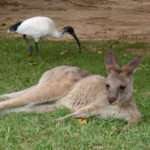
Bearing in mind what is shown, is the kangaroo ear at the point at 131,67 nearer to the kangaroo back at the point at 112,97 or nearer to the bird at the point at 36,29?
the kangaroo back at the point at 112,97

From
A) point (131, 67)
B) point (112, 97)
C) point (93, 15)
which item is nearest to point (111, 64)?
point (131, 67)

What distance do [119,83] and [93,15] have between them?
9775 millimetres

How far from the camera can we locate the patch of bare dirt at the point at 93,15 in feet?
44.6

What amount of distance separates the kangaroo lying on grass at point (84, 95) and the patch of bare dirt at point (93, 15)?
5.88m

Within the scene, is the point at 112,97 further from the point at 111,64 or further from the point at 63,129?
the point at 63,129

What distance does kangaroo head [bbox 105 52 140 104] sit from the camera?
20.9 feet

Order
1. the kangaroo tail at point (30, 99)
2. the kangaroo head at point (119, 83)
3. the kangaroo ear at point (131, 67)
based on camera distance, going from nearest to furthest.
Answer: the kangaroo head at point (119, 83) < the kangaroo ear at point (131, 67) < the kangaroo tail at point (30, 99)

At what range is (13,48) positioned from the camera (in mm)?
11492

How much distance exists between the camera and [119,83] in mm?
6387

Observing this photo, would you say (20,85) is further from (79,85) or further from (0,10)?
(0,10)

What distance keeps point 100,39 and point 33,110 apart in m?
5.98

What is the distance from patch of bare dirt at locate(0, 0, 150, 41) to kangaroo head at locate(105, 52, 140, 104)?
6.31 meters

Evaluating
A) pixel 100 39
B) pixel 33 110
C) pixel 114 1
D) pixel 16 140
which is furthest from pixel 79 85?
pixel 114 1

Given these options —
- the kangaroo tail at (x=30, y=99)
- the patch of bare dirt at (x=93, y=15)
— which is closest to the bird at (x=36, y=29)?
the patch of bare dirt at (x=93, y=15)
